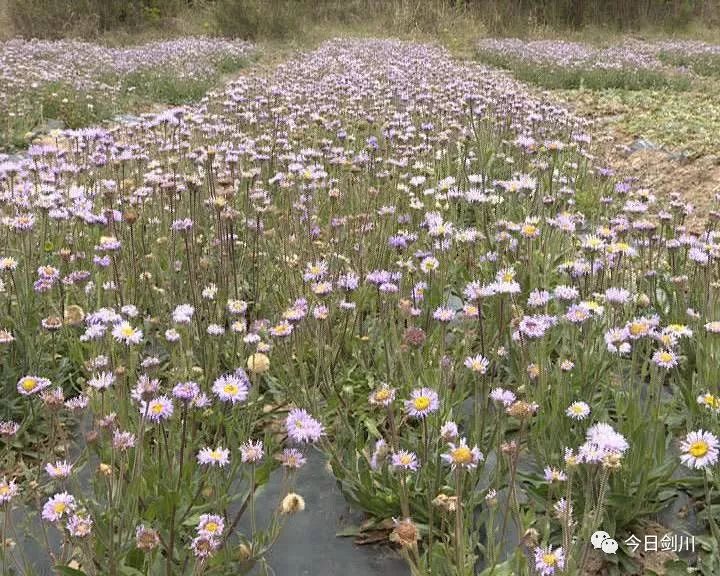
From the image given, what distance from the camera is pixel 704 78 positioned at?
13.4m

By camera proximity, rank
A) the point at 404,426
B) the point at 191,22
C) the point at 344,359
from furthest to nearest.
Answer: the point at 191,22, the point at 344,359, the point at 404,426

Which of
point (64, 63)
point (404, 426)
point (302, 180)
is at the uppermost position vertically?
point (64, 63)

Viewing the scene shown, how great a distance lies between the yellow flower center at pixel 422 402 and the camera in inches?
78.2

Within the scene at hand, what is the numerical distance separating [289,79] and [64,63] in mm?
5654

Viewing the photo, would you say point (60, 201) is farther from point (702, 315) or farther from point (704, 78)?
point (704, 78)

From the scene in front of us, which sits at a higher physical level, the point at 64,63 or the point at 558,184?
the point at 64,63

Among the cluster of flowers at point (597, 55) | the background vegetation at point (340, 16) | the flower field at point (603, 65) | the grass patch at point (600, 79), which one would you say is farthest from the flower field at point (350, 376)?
the background vegetation at point (340, 16)

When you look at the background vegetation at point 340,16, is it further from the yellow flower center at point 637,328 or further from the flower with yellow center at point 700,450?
the flower with yellow center at point 700,450

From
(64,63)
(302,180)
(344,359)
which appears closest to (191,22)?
(64,63)

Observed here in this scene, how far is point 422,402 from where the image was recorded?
1.99m

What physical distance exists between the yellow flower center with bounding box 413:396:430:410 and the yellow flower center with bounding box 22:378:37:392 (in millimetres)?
1142

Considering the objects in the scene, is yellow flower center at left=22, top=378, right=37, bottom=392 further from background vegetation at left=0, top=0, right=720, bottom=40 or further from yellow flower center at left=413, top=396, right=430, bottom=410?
background vegetation at left=0, top=0, right=720, bottom=40

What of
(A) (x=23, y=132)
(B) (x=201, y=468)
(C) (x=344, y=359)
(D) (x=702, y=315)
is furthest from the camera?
(A) (x=23, y=132)

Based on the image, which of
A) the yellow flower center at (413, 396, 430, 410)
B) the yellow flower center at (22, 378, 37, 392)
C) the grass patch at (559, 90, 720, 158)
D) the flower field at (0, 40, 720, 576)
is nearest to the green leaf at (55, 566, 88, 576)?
the flower field at (0, 40, 720, 576)
